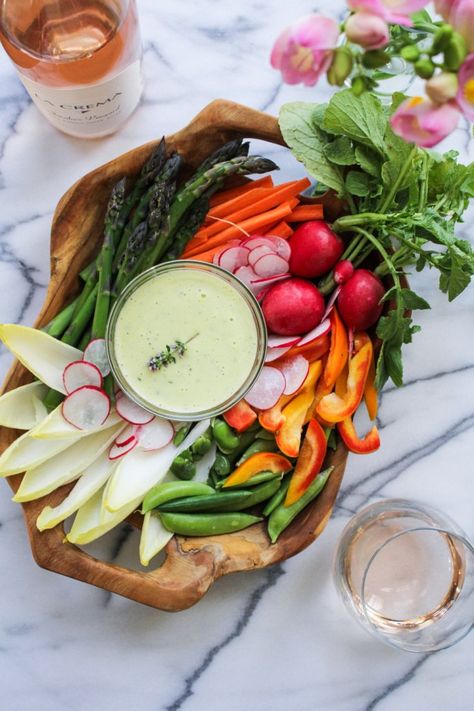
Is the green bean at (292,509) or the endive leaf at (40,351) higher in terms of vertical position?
the endive leaf at (40,351)

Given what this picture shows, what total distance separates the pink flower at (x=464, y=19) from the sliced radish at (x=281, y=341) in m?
0.81

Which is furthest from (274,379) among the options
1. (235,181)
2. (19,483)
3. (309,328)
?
(19,483)

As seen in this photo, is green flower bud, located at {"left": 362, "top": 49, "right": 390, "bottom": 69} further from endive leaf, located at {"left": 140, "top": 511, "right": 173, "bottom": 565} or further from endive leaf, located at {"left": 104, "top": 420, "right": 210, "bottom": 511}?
endive leaf, located at {"left": 140, "top": 511, "right": 173, "bottom": 565}

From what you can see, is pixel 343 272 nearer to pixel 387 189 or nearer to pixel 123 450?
pixel 387 189

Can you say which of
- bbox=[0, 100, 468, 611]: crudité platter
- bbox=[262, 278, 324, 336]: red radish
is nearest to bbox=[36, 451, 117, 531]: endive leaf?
bbox=[0, 100, 468, 611]: crudité platter

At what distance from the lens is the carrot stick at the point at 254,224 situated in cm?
171

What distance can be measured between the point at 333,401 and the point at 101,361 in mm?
485

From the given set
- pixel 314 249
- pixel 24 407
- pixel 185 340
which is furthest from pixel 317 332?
pixel 24 407

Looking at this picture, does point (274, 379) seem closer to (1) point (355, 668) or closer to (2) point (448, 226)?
(2) point (448, 226)

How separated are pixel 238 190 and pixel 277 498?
66 centimetres

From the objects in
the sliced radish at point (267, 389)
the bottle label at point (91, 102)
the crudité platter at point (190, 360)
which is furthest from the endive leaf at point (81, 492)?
the bottle label at point (91, 102)

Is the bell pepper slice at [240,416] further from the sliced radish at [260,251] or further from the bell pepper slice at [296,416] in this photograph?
the sliced radish at [260,251]

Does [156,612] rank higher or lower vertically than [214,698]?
higher

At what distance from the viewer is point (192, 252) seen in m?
1.75
